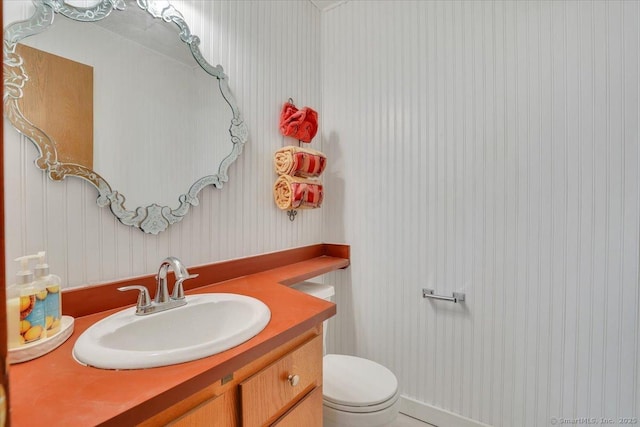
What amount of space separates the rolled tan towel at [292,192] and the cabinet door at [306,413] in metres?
0.90

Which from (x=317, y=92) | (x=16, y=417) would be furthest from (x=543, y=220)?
(x=16, y=417)

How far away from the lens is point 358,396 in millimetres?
1199

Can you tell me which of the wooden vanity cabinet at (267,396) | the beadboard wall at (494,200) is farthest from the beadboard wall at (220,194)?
the wooden vanity cabinet at (267,396)

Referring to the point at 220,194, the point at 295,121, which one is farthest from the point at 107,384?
the point at 295,121

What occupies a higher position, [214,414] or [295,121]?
[295,121]

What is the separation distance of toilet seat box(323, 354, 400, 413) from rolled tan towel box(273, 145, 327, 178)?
3.30 feet

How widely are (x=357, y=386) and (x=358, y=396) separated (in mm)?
70

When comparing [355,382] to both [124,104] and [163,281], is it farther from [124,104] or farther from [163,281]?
[124,104]

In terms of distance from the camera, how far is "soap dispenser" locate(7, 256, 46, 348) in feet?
2.28

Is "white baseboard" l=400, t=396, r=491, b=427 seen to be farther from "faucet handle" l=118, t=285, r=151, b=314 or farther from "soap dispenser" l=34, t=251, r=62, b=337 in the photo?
"soap dispenser" l=34, t=251, r=62, b=337

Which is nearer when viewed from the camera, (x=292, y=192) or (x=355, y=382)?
(x=355, y=382)

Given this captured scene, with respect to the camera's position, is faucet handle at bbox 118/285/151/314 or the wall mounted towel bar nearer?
faucet handle at bbox 118/285/151/314

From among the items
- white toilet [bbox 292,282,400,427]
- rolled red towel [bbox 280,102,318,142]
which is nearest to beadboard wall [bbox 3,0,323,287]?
rolled red towel [bbox 280,102,318,142]

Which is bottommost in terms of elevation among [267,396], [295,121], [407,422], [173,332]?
[407,422]
